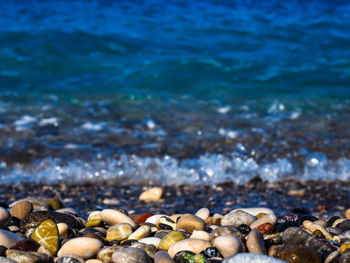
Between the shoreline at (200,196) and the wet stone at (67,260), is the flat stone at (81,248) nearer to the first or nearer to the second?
the wet stone at (67,260)

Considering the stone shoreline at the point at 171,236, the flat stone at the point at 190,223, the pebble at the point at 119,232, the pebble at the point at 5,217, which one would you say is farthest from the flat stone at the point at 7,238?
the flat stone at the point at 190,223

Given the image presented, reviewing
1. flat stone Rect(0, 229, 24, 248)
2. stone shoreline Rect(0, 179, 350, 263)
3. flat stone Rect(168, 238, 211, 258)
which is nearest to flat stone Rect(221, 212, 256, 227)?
stone shoreline Rect(0, 179, 350, 263)

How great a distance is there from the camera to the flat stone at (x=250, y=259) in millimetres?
2008

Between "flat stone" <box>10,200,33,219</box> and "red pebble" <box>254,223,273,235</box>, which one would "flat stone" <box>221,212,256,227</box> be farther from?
"flat stone" <box>10,200,33,219</box>

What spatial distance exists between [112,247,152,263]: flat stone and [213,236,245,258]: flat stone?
346mm

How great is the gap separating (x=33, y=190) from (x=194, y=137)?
1966 millimetres

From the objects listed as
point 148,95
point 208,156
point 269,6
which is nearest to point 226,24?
point 269,6

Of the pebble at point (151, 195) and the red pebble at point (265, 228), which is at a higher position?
the red pebble at point (265, 228)

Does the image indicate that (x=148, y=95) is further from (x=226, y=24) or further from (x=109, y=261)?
(x=109, y=261)

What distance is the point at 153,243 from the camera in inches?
94.1

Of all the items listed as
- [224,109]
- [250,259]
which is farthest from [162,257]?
[224,109]

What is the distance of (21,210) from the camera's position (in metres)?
2.92

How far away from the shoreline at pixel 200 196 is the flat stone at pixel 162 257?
1.56m

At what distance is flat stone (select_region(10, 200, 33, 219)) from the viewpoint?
290cm
